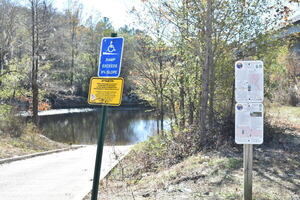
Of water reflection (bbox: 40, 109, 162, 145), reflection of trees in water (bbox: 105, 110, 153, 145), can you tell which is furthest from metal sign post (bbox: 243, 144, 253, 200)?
water reflection (bbox: 40, 109, 162, 145)

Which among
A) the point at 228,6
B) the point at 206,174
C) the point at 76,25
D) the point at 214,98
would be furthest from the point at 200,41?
the point at 76,25

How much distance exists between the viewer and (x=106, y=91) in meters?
4.03

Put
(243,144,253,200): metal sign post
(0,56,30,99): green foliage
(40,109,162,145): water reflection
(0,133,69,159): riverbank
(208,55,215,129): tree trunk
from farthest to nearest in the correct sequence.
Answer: (40,109,162,145): water reflection → (0,56,30,99): green foliage → (0,133,69,159): riverbank → (208,55,215,129): tree trunk → (243,144,253,200): metal sign post

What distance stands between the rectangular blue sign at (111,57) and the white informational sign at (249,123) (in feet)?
5.13

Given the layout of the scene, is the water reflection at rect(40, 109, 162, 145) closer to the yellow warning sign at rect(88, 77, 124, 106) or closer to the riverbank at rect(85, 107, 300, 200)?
the riverbank at rect(85, 107, 300, 200)

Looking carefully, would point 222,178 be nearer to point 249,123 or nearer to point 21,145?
point 249,123

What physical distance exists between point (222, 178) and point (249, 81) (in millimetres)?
2184

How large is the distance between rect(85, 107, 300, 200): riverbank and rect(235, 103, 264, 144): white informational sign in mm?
1098

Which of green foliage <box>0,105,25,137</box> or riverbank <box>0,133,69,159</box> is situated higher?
green foliage <box>0,105,25,137</box>

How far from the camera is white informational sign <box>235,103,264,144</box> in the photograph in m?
3.96

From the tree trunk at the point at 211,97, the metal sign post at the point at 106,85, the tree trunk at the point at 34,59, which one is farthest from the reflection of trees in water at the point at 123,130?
the metal sign post at the point at 106,85

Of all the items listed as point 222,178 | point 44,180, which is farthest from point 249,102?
point 44,180

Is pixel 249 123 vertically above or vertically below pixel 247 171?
above

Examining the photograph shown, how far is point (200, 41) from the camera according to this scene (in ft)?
29.3
